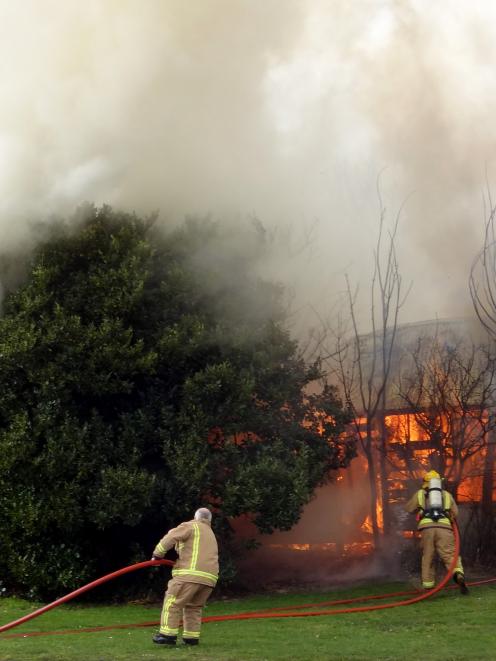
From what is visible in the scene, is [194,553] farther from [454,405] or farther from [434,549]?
[454,405]

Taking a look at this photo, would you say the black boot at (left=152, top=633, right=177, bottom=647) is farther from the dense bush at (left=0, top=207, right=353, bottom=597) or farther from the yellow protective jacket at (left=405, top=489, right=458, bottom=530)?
the yellow protective jacket at (left=405, top=489, right=458, bottom=530)

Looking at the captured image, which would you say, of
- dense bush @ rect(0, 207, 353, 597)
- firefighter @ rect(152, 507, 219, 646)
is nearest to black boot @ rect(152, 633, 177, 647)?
firefighter @ rect(152, 507, 219, 646)

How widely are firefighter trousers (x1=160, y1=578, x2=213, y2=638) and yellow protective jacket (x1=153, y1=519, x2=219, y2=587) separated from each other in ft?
0.29

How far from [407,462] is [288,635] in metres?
7.76

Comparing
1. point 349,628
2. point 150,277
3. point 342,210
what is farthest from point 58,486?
point 342,210

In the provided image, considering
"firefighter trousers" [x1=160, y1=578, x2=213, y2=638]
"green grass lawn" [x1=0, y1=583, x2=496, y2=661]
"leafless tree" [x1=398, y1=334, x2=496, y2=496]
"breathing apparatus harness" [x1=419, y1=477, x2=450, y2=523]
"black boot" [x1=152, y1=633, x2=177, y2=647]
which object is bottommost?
"green grass lawn" [x1=0, y1=583, x2=496, y2=661]

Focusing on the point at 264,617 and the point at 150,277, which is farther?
the point at 150,277

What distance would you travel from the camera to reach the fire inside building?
1652 centimetres

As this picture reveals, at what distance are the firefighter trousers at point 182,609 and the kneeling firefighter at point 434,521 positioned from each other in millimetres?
5401

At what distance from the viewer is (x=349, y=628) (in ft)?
34.2

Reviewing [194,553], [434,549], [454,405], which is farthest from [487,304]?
[194,553]

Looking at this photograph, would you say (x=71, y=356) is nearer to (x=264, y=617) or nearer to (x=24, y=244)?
(x=24, y=244)

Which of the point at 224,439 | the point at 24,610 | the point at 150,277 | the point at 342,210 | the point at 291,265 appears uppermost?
the point at 342,210

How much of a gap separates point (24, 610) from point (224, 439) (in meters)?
A: 4.34
